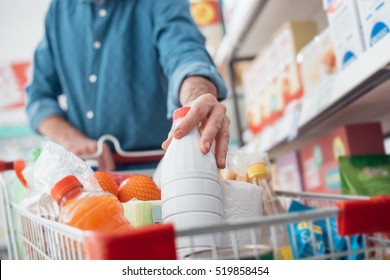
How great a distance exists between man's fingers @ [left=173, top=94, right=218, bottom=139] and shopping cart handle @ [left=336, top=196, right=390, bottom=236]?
1.02ft

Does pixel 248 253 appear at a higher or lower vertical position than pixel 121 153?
lower

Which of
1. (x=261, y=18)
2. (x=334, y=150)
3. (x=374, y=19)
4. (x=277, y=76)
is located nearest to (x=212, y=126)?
(x=374, y=19)

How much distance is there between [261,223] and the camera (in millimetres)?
553

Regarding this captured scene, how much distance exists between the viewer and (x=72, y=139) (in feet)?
5.04

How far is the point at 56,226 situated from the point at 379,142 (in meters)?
1.25

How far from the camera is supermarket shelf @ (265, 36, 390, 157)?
117 centimetres

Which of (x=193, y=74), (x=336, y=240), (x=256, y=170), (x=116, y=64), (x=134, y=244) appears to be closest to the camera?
(x=134, y=244)

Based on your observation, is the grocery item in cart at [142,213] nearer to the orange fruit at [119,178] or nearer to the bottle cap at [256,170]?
the orange fruit at [119,178]

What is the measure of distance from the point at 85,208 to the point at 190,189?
0.51 ft

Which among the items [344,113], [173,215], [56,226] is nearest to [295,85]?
[344,113]

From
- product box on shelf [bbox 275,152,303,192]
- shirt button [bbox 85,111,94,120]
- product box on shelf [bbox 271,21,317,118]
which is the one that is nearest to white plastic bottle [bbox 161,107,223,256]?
shirt button [bbox 85,111,94,120]

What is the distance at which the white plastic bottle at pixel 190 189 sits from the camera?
2.52 ft

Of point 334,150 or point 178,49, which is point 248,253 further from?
point 334,150
